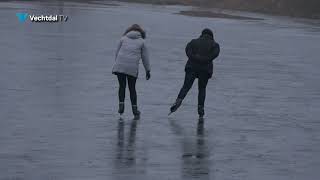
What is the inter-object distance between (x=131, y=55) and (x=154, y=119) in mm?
1049

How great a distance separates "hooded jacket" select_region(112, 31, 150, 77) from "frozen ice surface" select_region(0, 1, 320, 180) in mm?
750

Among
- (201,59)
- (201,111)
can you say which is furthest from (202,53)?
(201,111)

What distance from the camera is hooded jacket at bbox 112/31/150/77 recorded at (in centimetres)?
1596

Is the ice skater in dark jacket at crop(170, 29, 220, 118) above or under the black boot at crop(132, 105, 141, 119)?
above

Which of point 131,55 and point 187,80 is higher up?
point 131,55

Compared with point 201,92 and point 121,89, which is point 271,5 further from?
point 121,89

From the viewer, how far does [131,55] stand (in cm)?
1598

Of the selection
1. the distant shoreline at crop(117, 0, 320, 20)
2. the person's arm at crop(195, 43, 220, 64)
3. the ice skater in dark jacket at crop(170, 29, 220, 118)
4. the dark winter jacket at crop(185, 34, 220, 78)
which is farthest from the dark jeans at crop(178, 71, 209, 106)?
the distant shoreline at crop(117, 0, 320, 20)

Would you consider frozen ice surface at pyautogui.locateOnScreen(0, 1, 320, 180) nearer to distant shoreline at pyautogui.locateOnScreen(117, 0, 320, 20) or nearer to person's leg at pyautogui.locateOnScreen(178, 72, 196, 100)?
person's leg at pyautogui.locateOnScreen(178, 72, 196, 100)

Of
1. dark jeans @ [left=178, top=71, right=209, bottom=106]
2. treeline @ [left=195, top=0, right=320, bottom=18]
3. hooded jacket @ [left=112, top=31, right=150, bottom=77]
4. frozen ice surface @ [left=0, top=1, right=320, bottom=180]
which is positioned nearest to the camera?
frozen ice surface @ [left=0, top=1, right=320, bottom=180]

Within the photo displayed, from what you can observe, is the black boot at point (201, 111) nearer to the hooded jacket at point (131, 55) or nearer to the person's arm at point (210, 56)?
the person's arm at point (210, 56)

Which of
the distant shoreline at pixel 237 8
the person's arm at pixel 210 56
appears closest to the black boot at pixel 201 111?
the person's arm at pixel 210 56

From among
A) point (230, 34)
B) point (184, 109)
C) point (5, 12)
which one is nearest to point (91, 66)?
point (184, 109)

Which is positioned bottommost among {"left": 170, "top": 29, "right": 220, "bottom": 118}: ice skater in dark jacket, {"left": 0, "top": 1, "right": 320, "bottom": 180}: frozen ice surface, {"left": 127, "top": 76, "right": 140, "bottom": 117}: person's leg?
{"left": 0, "top": 1, "right": 320, "bottom": 180}: frozen ice surface
